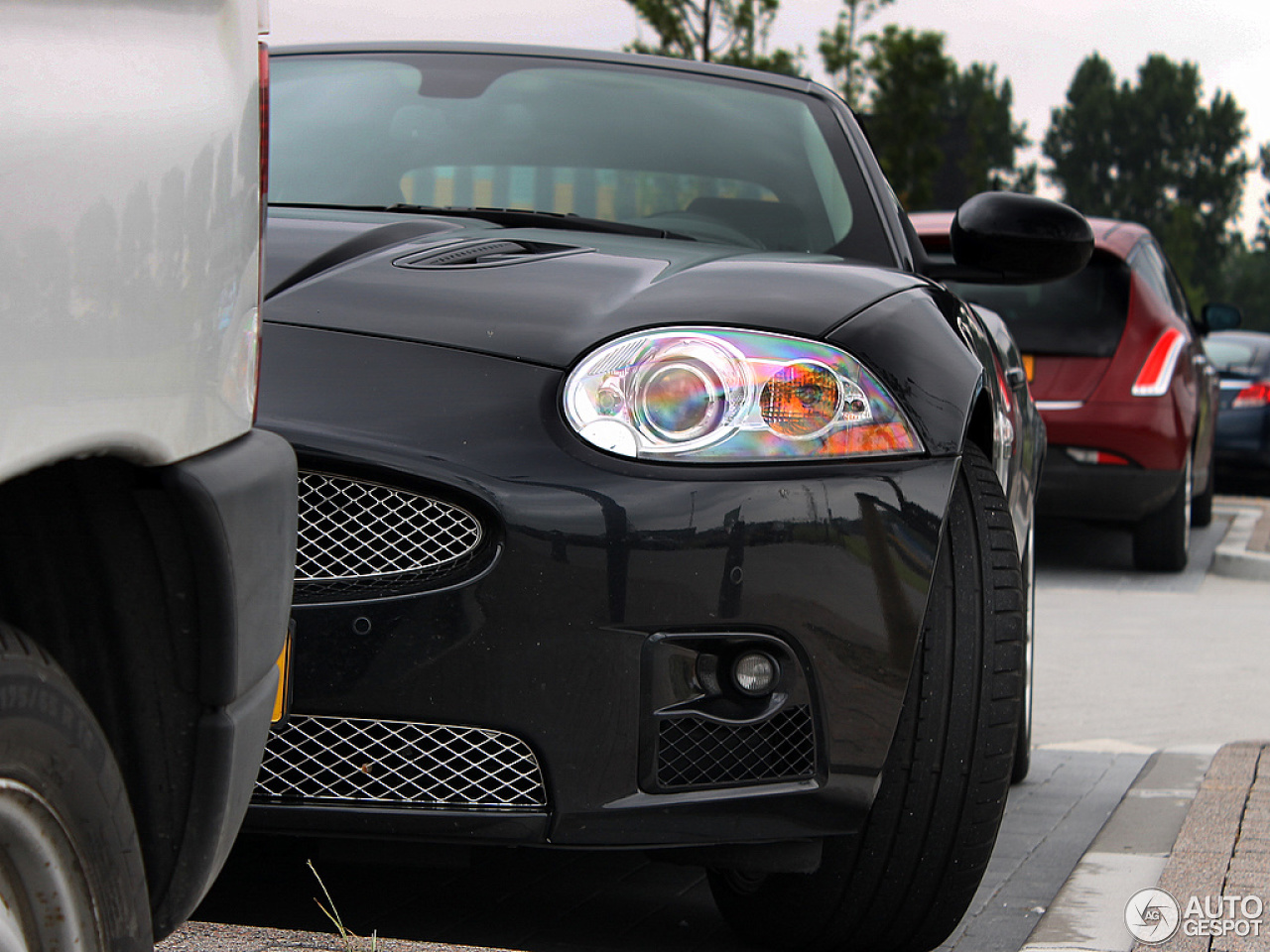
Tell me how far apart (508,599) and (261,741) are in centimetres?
59

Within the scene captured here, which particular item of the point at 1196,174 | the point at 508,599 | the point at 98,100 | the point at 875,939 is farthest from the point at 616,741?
the point at 1196,174

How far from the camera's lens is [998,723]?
8.75ft

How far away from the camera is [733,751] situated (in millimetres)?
2383

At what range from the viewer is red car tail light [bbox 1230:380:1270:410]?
14680 millimetres

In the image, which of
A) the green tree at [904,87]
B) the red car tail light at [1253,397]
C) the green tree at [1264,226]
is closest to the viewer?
the red car tail light at [1253,397]

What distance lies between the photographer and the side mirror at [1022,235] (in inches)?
138

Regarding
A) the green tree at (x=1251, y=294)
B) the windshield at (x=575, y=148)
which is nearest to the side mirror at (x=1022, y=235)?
the windshield at (x=575, y=148)

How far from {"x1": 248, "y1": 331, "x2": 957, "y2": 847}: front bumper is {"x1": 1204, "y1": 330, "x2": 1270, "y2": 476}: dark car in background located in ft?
42.8

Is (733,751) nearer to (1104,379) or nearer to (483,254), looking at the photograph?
(483,254)

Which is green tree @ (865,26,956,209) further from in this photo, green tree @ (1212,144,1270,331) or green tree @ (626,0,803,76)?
green tree @ (1212,144,1270,331)

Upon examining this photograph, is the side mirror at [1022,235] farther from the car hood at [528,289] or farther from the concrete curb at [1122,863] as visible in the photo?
the concrete curb at [1122,863]

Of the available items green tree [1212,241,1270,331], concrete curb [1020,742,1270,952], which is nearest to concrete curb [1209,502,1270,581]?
concrete curb [1020,742,1270,952]

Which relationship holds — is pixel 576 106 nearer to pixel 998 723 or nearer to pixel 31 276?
pixel 998 723

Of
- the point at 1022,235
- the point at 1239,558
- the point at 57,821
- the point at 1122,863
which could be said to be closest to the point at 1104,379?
the point at 1239,558
